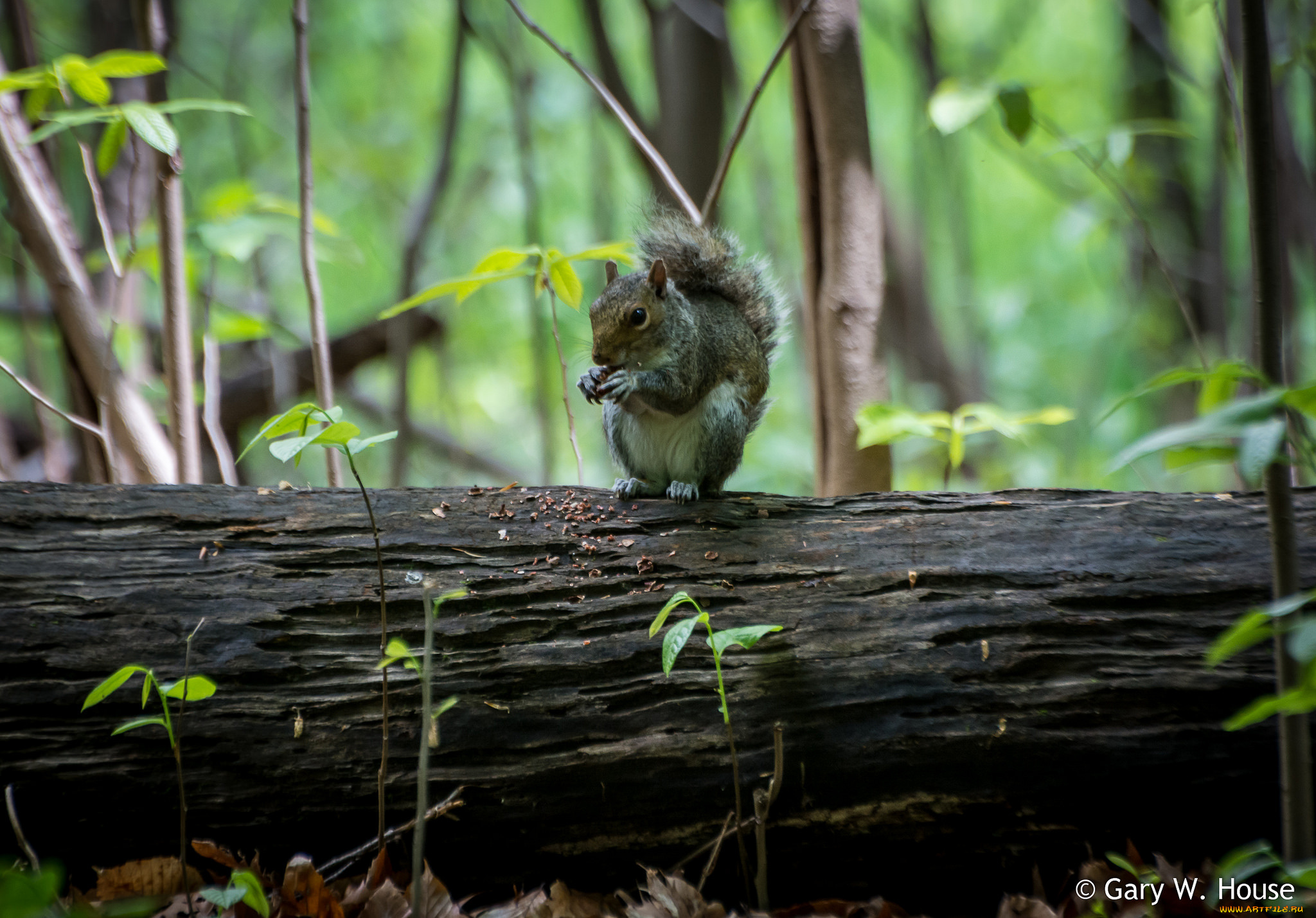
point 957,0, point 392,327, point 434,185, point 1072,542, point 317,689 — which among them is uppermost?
point 957,0

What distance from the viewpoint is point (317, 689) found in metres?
1.63

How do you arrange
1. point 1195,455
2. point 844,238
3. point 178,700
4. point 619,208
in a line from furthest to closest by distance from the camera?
point 619,208
point 844,238
point 178,700
point 1195,455

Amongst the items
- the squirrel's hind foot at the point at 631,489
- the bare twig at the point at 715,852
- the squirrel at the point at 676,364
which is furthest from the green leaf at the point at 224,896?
the squirrel at the point at 676,364

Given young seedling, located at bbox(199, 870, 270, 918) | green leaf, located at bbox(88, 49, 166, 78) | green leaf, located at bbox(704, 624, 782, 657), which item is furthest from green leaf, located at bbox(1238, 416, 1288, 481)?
green leaf, located at bbox(88, 49, 166, 78)

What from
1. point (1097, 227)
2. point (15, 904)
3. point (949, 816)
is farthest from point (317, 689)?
point (1097, 227)

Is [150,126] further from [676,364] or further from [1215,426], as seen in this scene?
[1215,426]

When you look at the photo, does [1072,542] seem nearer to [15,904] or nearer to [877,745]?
[877,745]

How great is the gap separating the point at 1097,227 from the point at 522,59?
110 inches

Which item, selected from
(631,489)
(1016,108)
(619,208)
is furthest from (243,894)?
(619,208)

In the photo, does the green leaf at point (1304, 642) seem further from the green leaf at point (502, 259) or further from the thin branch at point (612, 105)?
the thin branch at point (612, 105)

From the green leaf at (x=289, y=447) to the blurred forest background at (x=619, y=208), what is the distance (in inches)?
56.2

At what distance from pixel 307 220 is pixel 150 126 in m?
0.63

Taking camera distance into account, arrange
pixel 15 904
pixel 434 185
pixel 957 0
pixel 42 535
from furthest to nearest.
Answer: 1. pixel 957 0
2. pixel 434 185
3. pixel 42 535
4. pixel 15 904

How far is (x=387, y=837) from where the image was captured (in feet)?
5.07
